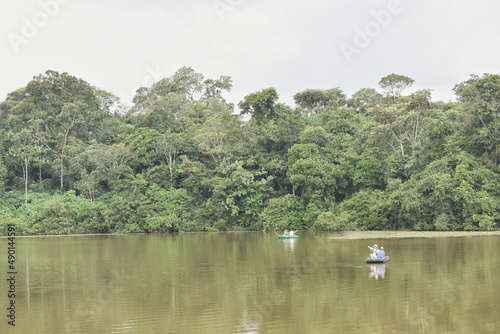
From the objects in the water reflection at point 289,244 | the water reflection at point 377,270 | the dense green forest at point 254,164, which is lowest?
the water reflection at point 289,244

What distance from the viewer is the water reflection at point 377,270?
1722cm

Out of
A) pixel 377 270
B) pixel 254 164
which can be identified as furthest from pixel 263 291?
pixel 254 164

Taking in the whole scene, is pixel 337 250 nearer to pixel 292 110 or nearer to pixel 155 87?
pixel 292 110

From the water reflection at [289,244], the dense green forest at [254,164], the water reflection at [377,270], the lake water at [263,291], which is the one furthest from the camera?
the dense green forest at [254,164]

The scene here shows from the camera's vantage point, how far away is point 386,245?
26.4m

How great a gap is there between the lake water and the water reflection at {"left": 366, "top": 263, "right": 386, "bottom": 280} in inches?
1.4

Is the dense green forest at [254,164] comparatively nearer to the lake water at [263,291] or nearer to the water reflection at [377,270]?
the lake water at [263,291]

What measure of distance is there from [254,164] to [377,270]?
90.6ft

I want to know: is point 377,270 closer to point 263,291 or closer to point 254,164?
point 263,291

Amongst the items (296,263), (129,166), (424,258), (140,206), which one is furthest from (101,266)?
(129,166)

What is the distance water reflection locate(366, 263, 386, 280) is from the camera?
17.2 metres

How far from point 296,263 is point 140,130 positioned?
106 feet

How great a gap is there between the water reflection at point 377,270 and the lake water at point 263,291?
37 millimetres

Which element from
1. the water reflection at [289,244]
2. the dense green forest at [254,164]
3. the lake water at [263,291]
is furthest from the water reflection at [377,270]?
the dense green forest at [254,164]
